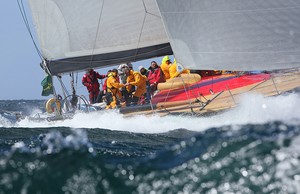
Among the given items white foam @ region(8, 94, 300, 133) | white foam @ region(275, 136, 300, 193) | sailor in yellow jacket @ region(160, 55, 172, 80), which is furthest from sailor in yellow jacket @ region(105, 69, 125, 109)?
white foam @ region(275, 136, 300, 193)

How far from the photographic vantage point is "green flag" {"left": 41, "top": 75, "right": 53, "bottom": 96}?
14.0m

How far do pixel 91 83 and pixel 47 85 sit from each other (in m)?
0.98

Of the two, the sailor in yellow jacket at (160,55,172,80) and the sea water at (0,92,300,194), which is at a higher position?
the sailor in yellow jacket at (160,55,172,80)

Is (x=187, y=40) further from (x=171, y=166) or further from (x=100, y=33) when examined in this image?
(x=100, y=33)

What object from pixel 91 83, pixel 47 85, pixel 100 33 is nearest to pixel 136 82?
pixel 100 33

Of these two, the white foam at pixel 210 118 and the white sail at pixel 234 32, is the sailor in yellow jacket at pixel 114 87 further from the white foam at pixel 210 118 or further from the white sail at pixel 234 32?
the white sail at pixel 234 32

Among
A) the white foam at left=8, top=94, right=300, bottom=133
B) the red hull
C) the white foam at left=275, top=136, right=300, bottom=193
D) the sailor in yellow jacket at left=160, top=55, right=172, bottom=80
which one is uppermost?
the sailor in yellow jacket at left=160, top=55, right=172, bottom=80

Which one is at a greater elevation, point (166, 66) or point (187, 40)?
point (166, 66)

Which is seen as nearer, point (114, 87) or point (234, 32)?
point (234, 32)

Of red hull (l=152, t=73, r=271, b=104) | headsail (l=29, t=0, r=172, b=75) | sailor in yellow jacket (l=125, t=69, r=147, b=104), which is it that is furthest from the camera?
headsail (l=29, t=0, r=172, b=75)

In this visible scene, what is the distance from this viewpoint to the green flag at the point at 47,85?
45.9ft

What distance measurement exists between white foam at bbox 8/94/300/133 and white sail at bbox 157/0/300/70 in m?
0.53

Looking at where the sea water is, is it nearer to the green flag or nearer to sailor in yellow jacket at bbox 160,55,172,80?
sailor in yellow jacket at bbox 160,55,172,80

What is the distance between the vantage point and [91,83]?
14.5 m
